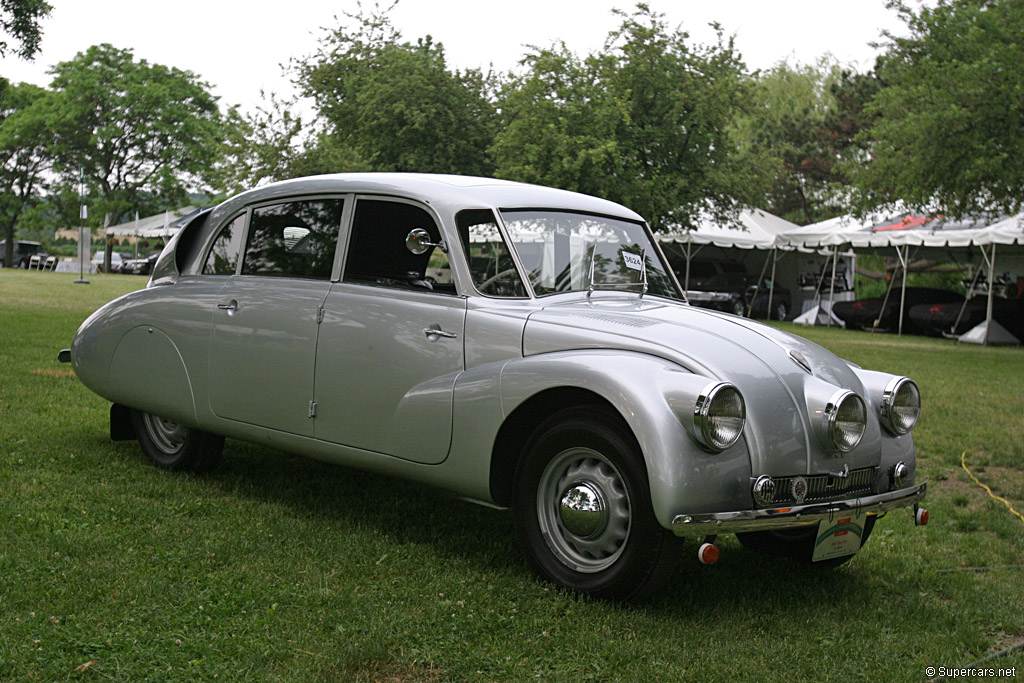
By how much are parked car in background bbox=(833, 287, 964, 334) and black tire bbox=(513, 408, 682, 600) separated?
24428mm

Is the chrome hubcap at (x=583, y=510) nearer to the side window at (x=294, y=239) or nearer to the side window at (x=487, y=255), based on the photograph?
the side window at (x=487, y=255)

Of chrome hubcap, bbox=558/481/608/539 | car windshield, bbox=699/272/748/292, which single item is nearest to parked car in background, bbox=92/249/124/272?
car windshield, bbox=699/272/748/292

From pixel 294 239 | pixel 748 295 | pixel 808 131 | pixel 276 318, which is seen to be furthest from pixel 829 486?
pixel 808 131

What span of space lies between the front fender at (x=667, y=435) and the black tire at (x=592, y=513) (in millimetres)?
108

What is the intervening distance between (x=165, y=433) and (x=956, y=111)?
49.3 feet

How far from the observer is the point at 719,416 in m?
3.75

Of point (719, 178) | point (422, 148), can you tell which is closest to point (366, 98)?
point (422, 148)

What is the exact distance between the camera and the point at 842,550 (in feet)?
13.6

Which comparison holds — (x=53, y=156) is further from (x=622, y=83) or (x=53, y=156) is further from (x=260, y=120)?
(x=622, y=83)

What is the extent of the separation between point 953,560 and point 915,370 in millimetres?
10459

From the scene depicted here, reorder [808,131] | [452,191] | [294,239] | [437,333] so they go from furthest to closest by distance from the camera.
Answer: [808,131] < [294,239] < [452,191] < [437,333]

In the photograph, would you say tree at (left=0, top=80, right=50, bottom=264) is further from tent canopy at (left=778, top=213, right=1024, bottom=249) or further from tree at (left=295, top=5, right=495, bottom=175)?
tent canopy at (left=778, top=213, right=1024, bottom=249)

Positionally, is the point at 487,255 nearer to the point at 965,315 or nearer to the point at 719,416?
the point at 719,416

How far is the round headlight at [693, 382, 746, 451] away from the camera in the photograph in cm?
369
